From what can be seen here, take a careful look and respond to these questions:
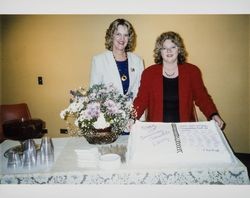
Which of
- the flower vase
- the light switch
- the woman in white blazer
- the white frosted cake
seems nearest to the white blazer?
the woman in white blazer

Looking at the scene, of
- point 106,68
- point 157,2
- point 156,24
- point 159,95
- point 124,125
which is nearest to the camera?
point 157,2

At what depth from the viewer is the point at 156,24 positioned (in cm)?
350

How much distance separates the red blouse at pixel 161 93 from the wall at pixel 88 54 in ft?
4.33

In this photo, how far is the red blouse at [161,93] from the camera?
7.10ft

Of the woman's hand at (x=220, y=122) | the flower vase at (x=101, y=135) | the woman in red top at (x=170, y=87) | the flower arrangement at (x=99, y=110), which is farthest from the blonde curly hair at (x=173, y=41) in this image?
the flower vase at (x=101, y=135)

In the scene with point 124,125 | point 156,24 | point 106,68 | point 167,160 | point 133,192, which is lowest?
point 133,192

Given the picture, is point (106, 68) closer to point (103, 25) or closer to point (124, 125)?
point (124, 125)

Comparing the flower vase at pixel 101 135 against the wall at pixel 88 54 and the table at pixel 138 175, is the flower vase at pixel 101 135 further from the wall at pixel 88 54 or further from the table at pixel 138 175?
the wall at pixel 88 54

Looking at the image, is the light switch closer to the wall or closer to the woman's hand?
the wall

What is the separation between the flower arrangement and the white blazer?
81 cm

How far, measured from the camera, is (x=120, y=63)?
2.39 metres

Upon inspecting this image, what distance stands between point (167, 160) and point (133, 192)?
0.22 m

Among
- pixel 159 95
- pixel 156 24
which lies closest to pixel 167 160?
pixel 159 95

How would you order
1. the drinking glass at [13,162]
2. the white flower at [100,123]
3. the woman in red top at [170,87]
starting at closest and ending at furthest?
1. the drinking glass at [13,162]
2. the white flower at [100,123]
3. the woman in red top at [170,87]
